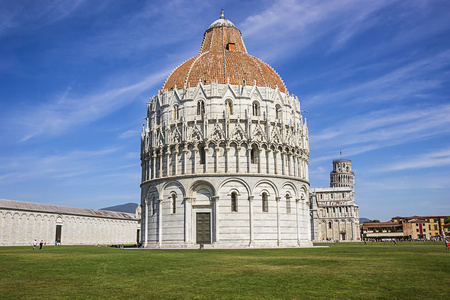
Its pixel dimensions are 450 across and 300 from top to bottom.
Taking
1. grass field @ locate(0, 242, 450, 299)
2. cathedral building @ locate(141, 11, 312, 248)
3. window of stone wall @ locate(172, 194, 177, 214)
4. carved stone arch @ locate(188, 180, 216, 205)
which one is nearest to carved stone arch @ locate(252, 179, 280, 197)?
cathedral building @ locate(141, 11, 312, 248)

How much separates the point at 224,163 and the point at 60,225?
46.1 metres

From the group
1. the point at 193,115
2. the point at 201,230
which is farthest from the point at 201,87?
the point at 201,230

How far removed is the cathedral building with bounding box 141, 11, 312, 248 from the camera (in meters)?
46.0

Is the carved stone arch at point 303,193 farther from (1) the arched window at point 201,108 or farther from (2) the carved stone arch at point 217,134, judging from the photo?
(1) the arched window at point 201,108

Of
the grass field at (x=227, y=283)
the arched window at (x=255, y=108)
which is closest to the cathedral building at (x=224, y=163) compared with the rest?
the arched window at (x=255, y=108)

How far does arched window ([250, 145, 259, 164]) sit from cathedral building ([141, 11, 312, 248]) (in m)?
0.12

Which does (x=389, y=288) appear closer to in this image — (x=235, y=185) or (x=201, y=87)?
(x=235, y=185)

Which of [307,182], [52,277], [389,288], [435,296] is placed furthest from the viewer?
[307,182]

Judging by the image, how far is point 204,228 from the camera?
46.1 meters

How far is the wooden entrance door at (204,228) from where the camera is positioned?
1809 inches

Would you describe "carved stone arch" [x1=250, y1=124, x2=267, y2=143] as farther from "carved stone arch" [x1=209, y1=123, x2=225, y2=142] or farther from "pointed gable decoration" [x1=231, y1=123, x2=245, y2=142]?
"carved stone arch" [x1=209, y1=123, x2=225, y2=142]

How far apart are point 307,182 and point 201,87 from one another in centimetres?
1881

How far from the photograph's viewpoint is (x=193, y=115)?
49.0 meters

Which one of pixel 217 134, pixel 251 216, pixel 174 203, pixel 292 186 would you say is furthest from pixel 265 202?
pixel 174 203
